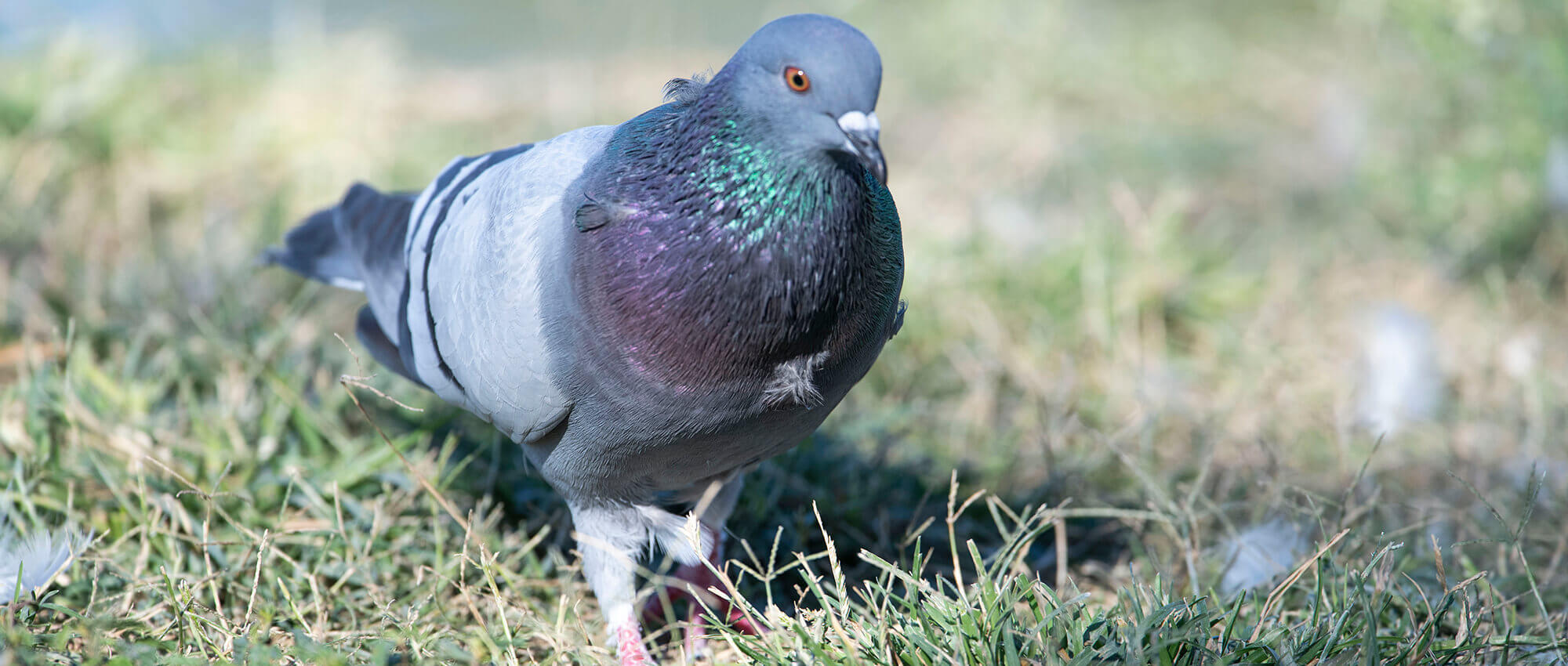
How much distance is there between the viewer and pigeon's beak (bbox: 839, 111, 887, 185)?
5.43 ft

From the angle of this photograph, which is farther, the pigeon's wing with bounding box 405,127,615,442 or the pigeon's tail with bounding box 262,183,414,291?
the pigeon's tail with bounding box 262,183,414,291

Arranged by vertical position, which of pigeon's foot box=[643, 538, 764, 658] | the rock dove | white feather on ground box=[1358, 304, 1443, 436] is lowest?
pigeon's foot box=[643, 538, 764, 658]

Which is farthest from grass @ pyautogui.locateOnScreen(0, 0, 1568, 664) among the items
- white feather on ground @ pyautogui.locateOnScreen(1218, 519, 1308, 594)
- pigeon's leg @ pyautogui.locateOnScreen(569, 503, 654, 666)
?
pigeon's leg @ pyautogui.locateOnScreen(569, 503, 654, 666)

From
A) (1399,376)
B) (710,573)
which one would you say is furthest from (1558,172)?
(710,573)

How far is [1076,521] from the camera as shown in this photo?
3.04m

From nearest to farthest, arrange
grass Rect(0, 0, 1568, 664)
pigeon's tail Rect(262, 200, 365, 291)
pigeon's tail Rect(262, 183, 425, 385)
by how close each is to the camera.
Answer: grass Rect(0, 0, 1568, 664), pigeon's tail Rect(262, 183, 425, 385), pigeon's tail Rect(262, 200, 365, 291)

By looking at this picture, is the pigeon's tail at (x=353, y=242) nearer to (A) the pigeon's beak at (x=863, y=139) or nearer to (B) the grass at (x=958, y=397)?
(B) the grass at (x=958, y=397)

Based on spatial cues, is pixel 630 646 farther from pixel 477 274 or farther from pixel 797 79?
pixel 797 79

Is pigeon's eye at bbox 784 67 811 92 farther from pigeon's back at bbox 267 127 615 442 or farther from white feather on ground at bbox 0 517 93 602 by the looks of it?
white feather on ground at bbox 0 517 93 602

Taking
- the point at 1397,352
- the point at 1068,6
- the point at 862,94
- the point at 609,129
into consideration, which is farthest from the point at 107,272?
the point at 1068,6

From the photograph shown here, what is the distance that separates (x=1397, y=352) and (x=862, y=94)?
3067 millimetres

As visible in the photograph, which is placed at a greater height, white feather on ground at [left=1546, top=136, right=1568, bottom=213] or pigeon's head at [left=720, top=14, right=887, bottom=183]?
pigeon's head at [left=720, top=14, right=887, bottom=183]

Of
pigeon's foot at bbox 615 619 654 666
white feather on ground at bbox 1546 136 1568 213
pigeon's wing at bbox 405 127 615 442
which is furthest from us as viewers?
white feather on ground at bbox 1546 136 1568 213

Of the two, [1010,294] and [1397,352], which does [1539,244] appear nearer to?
[1397,352]
